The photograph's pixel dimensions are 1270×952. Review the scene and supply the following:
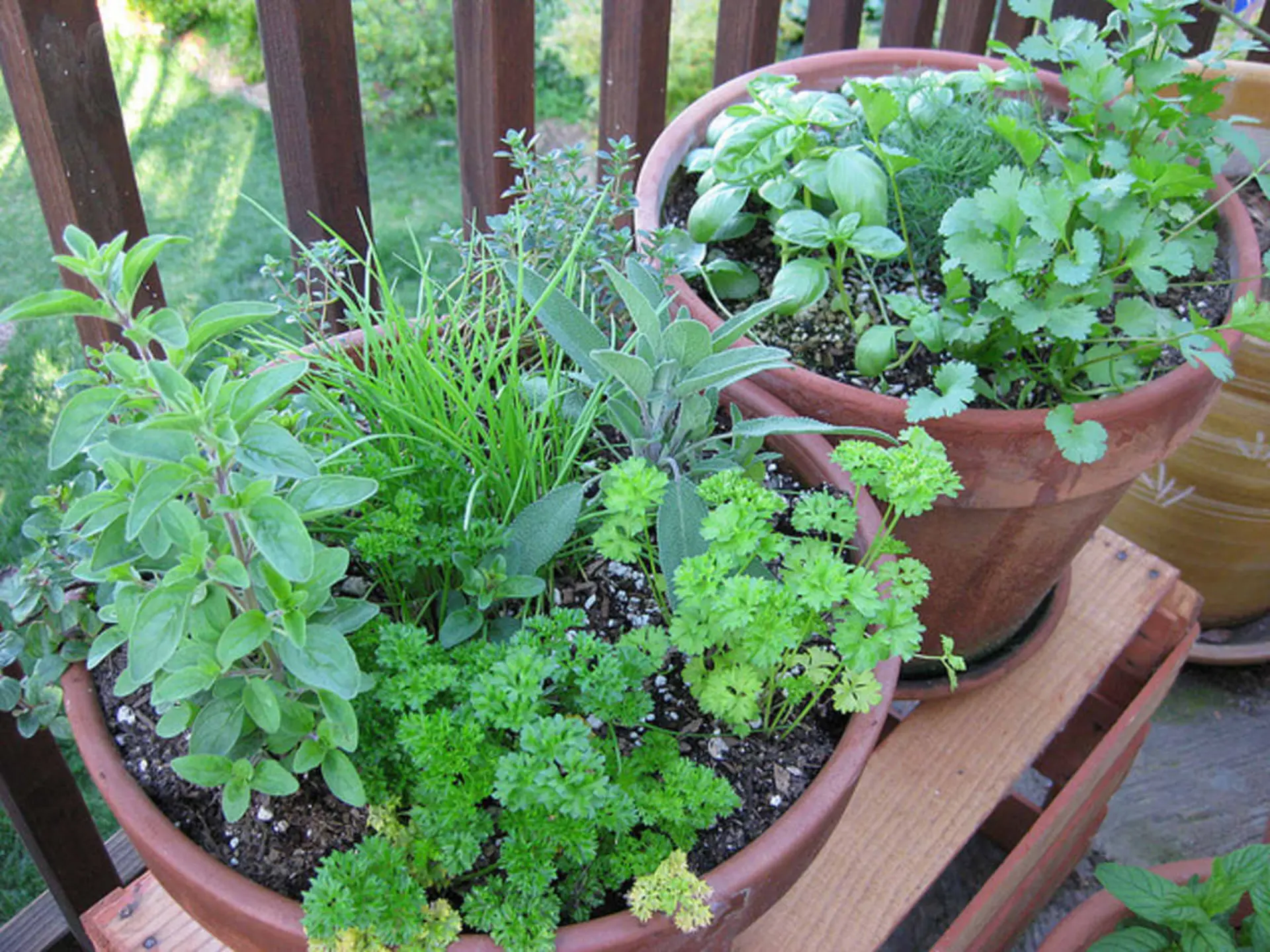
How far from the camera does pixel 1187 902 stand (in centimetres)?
120

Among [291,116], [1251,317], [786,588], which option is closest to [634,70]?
[291,116]

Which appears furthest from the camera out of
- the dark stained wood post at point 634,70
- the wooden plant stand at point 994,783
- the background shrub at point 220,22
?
the background shrub at point 220,22

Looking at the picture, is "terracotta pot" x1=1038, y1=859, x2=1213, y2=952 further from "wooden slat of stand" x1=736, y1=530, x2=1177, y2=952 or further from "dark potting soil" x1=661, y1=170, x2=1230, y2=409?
"dark potting soil" x1=661, y1=170, x2=1230, y2=409

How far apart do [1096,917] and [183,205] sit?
2636mm

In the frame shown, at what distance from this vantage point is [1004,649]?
1.33 meters

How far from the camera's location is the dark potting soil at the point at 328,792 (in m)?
0.80

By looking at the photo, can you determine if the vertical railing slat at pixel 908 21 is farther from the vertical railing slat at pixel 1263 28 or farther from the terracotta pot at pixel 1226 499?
the vertical railing slat at pixel 1263 28

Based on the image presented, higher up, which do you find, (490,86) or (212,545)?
(490,86)

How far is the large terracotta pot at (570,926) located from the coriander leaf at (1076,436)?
279 millimetres

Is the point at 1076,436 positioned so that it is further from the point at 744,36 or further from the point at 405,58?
the point at 405,58

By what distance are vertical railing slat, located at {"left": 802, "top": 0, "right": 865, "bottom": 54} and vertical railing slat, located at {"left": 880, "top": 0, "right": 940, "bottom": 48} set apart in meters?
0.07

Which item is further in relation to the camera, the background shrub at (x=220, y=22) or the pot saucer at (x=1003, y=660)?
the background shrub at (x=220, y=22)

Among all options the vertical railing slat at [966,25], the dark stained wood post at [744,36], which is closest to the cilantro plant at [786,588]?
A: the dark stained wood post at [744,36]

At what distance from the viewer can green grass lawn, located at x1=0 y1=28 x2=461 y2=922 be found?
2.17 m
